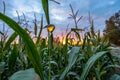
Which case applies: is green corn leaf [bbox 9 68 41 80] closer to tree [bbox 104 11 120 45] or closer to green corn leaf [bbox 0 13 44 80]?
green corn leaf [bbox 0 13 44 80]

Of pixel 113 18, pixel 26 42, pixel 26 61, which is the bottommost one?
pixel 26 61

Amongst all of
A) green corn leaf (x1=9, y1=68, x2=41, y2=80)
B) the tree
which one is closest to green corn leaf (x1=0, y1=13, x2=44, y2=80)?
green corn leaf (x1=9, y1=68, x2=41, y2=80)

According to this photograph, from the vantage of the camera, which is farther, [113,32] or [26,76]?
[113,32]

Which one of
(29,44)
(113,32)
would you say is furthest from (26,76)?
(113,32)

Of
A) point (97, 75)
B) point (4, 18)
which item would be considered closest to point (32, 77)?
point (4, 18)

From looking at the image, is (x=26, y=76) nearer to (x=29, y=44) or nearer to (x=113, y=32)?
(x=29, y=44)

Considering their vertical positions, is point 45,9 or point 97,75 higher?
point 45,9

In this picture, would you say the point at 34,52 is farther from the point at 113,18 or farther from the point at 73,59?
the point at 113,18

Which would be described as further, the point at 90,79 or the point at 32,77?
the point at 90,79

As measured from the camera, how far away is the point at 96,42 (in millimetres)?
1989

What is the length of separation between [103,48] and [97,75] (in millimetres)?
658

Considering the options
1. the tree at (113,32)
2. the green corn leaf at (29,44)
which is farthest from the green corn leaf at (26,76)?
the tree at (113,32)

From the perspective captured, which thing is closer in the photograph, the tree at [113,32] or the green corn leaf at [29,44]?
the green corn leaf at [29,44]

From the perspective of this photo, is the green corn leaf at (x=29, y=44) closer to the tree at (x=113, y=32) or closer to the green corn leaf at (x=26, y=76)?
the green corn leaf at (x=26, y=76)
